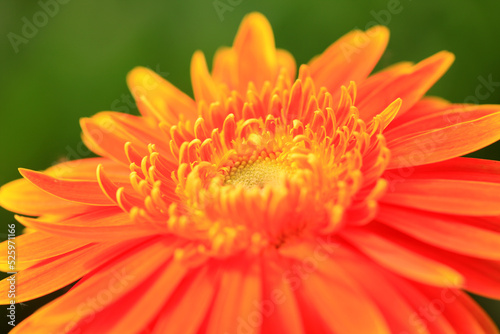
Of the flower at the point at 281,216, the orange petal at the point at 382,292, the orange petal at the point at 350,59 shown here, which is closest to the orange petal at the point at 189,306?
the flower at the point at 281,216

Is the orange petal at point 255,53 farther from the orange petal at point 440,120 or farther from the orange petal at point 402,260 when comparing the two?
the orange petal at point 402,260

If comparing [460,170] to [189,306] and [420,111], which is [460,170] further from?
[189,306]

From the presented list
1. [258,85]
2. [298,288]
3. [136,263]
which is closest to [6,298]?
[136,263]

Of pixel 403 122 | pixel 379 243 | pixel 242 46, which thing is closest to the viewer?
pixel 379 243

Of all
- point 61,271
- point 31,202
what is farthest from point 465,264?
point 31,202

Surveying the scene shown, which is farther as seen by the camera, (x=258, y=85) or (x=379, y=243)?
(x=258, y=85)

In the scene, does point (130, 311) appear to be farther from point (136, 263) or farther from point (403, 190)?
point (403, 190)

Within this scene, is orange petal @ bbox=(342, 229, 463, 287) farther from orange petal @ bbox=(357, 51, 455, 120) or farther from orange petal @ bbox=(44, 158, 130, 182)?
orange petal @ bbox=(44, 158, 130, 182)
